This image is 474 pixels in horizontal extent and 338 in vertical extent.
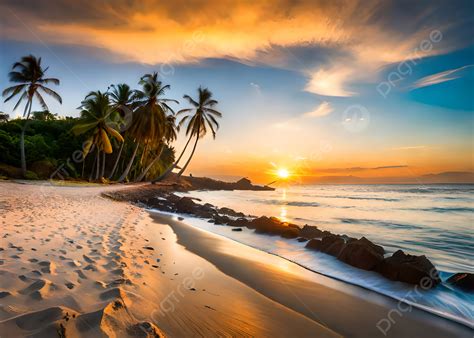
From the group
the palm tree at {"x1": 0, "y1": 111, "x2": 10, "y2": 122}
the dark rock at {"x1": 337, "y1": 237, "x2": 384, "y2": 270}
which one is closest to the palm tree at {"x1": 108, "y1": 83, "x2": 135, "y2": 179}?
the palm tree at {"x1": 0, "y1": 111, "x2": 10, "y2": 122}

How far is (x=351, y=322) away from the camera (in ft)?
11.3

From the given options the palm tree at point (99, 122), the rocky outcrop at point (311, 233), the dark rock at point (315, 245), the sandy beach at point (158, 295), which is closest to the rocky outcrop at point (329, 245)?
the dark rock at point (315, 245)

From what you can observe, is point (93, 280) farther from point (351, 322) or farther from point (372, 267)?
point (372, 267)

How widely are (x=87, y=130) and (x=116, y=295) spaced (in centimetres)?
2980

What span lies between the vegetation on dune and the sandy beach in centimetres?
2531

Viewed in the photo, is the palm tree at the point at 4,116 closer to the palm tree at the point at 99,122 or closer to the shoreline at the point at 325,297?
the palm tree at the point at 99,122

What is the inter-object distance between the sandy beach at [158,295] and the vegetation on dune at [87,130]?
25308mm

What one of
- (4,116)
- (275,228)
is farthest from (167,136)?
(275,228)

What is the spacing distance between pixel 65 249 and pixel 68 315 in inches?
97.4

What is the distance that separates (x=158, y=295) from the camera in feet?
10.7

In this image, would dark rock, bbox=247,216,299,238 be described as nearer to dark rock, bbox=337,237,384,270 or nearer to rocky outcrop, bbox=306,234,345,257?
rocky outcrop, bbox=306,234,345,257

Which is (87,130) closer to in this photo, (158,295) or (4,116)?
(4,116)

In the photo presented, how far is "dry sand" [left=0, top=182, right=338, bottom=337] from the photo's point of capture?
2217 mm

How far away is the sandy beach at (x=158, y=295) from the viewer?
2.31 metres
